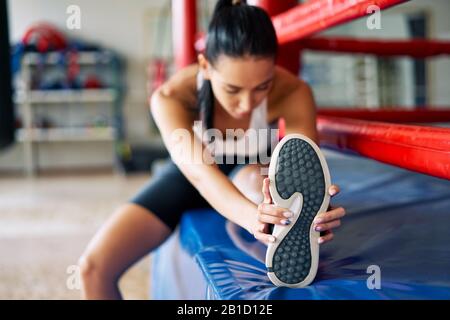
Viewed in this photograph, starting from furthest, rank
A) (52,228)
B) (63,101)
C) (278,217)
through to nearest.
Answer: (63,101) → (52,228) → (278,217)

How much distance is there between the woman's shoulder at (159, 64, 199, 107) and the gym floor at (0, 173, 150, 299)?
2.66ft

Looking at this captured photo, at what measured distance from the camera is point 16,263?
1.98 metres

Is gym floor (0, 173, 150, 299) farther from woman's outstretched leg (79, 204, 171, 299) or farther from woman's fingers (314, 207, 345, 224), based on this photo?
woman's fingers (314, 207, 345, 224)

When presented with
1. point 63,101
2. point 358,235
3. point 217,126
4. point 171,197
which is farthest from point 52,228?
point 63,101

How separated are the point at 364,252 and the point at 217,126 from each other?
1.35 feet

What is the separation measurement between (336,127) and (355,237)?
0.35 metres

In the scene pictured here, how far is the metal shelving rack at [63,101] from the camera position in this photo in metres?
4.77

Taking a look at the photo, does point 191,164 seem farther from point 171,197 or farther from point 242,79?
point 171,197

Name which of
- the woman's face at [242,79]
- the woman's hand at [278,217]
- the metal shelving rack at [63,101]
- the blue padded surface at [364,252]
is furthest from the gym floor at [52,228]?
the woman's hand at [278,217]

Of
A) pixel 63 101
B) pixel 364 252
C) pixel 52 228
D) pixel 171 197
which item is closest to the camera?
pixel 364 252

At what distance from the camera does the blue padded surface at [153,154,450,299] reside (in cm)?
63

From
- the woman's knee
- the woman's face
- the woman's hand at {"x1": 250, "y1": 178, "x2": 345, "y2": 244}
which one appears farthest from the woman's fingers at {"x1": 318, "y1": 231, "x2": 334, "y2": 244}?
the woman's knee

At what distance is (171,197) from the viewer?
113cm
